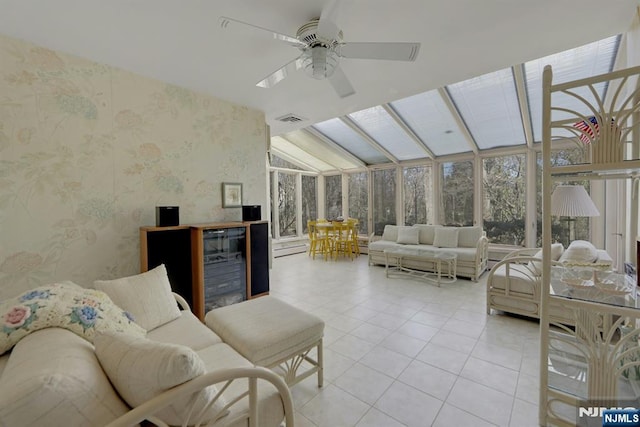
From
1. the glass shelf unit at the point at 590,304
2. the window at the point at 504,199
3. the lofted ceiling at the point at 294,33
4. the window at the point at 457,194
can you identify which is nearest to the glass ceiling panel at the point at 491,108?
the lofted ceiling at the point at 294,33

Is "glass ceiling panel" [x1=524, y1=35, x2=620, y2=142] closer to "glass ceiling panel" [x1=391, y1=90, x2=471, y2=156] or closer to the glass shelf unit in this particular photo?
"glass ceiling panel" [x1=391, y1=90, x2=471, y2=156]

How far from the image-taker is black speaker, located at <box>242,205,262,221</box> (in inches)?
132

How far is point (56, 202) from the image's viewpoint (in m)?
2.19

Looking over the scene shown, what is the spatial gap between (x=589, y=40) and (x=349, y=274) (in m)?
4.17

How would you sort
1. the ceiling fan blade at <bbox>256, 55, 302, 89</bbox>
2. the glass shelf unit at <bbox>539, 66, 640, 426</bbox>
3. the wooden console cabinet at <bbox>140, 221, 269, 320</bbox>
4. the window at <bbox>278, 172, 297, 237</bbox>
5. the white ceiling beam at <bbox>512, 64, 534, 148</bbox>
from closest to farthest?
the glass shelf unit at <bbox>539, 66, 640, 426</bbox>
the ceiling fan blade at <bbox>256, 55, 302, 89</bbox>
the wooden console cabinet at <bbox>140, 221, 269, 320</bbox>
the white ceiling beam at <bbox>512, 64, 534, 148</bbox>
the window at <bbox>278, 172, 297, 237</bbox>

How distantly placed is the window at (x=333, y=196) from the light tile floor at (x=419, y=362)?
3876 mm

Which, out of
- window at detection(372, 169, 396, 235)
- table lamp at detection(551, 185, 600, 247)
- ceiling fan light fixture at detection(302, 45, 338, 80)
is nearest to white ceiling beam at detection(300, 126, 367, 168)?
window at detection(372, 169, 396, 235)

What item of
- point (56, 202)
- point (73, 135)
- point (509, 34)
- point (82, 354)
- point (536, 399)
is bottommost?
point (536, 399)

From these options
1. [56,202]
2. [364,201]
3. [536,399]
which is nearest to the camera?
[536,399]

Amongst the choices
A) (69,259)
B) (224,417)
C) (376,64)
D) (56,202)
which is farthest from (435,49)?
(69,259)

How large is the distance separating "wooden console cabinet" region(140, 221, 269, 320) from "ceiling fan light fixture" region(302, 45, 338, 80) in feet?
6.10

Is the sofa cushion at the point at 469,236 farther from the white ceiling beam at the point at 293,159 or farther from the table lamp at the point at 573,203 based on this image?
the white ceiling beam at the point at 293,159

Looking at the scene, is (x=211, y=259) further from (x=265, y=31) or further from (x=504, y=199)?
(x=504, y=199)

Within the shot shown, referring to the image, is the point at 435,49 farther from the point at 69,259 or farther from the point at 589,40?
the point at 69,259
